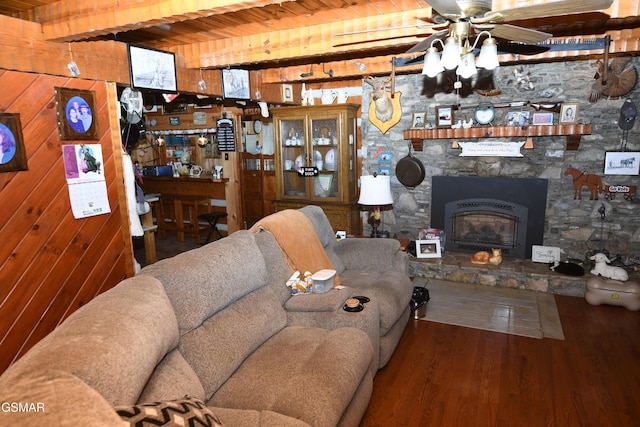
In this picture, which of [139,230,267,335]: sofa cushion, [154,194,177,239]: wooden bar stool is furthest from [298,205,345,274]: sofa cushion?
[154,194,177,239]: wooden bar stool

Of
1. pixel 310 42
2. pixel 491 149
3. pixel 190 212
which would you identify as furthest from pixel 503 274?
pixel 190 212

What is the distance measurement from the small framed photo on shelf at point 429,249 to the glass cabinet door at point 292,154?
178cm

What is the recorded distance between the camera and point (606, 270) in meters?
→ 3.93

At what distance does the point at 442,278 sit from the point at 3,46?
425cm

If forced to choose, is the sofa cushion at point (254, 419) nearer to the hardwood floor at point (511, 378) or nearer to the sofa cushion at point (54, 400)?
the sofa cushion at point (54, 400)

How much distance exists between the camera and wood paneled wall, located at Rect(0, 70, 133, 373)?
2.51m

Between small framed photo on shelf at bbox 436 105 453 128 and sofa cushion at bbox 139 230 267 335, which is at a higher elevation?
small framed photo on shelf at bbox 436 105 453 128

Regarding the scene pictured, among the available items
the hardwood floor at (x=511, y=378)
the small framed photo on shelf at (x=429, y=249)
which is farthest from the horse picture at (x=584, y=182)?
the small framed photo on shelf at (x=429, y=249)

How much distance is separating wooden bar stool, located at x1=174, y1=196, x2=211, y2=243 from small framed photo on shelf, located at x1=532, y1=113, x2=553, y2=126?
477 centimetres

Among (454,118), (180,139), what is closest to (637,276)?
(454,118)

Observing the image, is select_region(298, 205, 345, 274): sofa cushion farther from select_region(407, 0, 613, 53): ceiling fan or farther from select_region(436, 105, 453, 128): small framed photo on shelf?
select_region(436, 105, 453, 128): small framed photo on shelf

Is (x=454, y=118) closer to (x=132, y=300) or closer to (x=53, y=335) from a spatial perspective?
(x=132, y=300)

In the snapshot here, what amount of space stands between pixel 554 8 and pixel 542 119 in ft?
8.92

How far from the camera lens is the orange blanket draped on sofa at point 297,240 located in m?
2.96
